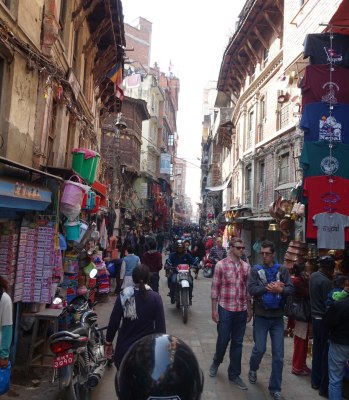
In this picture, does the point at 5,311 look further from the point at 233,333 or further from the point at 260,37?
the point at 260,37

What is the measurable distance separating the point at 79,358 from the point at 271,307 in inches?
97.5

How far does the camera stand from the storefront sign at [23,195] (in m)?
5.23

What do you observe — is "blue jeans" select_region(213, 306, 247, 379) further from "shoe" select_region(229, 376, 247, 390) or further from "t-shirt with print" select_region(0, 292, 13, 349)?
"t-shirt with print" select_region(0, 292, 13, 349)

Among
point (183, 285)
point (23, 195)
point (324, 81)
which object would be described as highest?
point (324, 81)

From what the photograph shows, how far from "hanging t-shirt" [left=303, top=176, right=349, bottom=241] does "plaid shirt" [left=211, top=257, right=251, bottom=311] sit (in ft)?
8.69

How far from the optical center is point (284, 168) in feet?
48.8

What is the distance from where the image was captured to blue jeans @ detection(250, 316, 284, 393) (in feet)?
16.4

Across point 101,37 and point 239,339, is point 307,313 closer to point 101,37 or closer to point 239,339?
point 239,339

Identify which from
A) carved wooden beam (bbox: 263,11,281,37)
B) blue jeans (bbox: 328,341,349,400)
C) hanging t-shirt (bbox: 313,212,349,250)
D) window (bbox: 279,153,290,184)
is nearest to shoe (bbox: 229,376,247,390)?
blue jeans (bbox: 328,341,349,400)

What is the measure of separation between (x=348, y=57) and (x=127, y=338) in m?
7.34

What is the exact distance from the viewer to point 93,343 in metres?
5.33

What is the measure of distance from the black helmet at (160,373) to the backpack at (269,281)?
11.1ft

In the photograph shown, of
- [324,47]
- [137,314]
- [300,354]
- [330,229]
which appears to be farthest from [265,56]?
[137,314]

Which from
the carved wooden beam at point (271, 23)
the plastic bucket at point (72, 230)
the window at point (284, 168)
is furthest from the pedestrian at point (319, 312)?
the carved wooden beam at point (271, 23)
